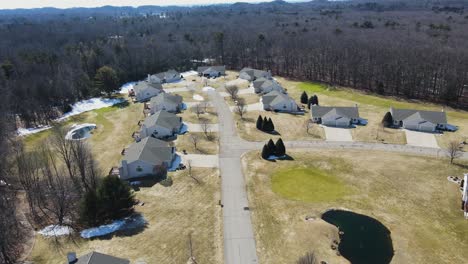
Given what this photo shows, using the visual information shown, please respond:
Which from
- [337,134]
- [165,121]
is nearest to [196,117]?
[165,121]

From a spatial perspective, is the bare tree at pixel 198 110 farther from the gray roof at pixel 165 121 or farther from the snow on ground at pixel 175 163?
the snow on ground at pixel 175 163

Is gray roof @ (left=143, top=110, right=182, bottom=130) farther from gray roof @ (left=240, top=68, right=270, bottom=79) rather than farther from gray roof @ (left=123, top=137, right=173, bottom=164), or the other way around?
gray roof @ (left=240, top=68, right=270, bottom=79)

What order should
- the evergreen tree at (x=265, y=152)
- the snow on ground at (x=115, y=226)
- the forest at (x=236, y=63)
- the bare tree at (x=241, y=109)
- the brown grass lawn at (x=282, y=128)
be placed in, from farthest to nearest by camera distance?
1. the forest at (x=236, y=63)
2. the bare tree at (x=241, y=109)
3. the brown grass lawn at (x=282, y=128)
4. the evergreen tree at (x=265, y=152)
5. the snow on ground at (x=115, y=226)

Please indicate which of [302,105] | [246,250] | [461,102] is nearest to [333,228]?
[246,250]

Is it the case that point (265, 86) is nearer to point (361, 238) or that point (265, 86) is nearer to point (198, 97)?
point (198, 97)

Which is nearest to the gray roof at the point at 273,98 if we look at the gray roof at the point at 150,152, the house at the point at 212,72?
the gray roof at the point at 150,152
